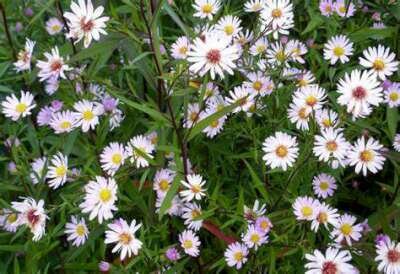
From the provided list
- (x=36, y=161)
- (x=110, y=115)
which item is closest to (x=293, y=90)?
(x=110, y=115)

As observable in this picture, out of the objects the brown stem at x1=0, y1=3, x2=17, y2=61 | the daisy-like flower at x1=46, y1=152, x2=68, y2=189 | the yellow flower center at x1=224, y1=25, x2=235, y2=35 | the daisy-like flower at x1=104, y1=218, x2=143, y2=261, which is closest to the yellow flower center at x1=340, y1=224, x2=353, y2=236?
the daisy-like flower at x1=104, y1=218, x2=143, y2=261

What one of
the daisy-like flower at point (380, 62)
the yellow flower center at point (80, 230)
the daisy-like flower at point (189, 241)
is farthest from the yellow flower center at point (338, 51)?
the yellow flower center at point (80, 230)

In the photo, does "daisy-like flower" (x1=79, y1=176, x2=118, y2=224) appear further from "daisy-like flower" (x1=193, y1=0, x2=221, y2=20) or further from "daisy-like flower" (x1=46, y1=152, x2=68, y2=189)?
"daisy-like flower" (x1=193, y1=0, x2=221, y2=20)

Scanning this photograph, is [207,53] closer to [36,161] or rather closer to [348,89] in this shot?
[348,89]

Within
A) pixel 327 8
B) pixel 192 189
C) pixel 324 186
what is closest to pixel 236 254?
pixel 192 189

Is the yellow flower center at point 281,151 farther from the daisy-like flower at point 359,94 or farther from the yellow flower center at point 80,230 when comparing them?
→ the yellow flower center at point 80,230
